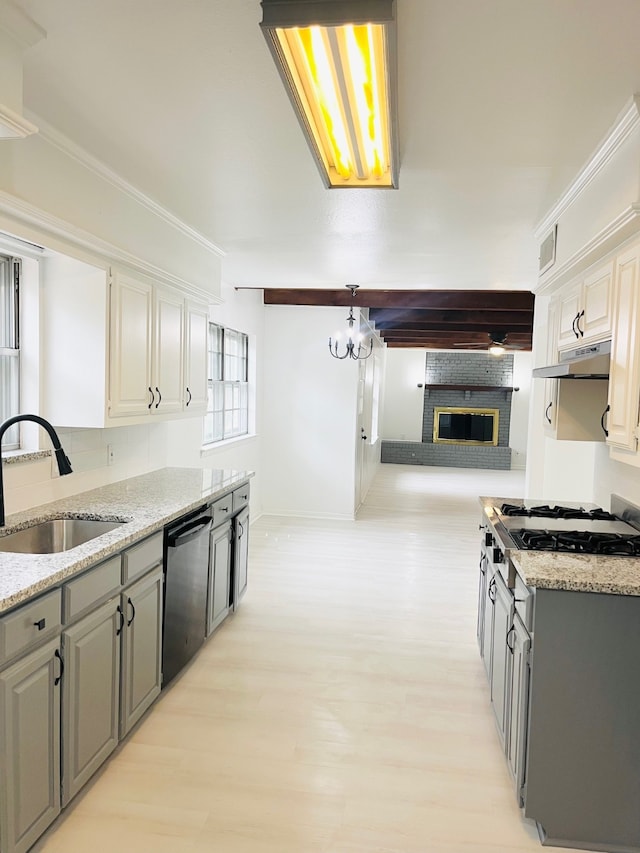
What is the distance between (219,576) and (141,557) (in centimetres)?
116

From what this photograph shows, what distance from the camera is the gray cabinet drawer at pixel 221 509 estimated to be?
337 cm

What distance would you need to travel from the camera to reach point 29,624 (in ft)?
5.71

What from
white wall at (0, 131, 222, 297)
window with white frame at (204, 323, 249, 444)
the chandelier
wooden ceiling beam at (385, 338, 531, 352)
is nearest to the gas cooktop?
white wall at (0, 131, 222, 297)

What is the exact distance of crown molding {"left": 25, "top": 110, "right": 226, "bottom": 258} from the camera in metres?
2.29

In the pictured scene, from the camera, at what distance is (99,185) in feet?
8.84

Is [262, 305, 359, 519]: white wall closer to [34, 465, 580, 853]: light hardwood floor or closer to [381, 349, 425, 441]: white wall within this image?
[34, 465, 580, 853]: light hardwood floor

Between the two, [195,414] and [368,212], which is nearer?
[368,212]

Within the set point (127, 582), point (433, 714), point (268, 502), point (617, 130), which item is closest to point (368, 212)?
point (617, 130)

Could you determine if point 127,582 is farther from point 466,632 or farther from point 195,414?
point 466,632

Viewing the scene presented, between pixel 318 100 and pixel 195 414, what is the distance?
256cm

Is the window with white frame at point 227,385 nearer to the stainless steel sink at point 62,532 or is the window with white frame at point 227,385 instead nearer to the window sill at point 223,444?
the window sill at point 223,444

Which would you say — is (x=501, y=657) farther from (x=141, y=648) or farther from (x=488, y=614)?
(x=141, y=648)

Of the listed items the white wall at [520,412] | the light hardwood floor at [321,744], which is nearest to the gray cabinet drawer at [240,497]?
the light hardwood floor at [321,744]

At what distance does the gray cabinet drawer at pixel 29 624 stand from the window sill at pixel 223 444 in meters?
3.17
